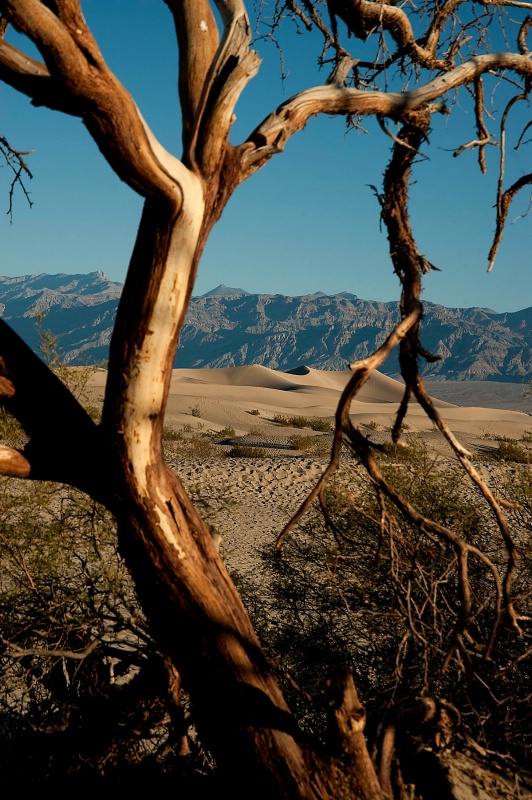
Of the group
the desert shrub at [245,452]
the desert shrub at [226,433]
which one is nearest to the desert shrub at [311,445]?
the desert shrub at [245,452]

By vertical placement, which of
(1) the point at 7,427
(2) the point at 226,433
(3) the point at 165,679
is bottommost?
(2) the point at 226,433

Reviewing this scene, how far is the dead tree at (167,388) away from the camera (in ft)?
7.82

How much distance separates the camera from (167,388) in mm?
2744

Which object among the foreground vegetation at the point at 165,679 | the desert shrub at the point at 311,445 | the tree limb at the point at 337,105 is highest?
the tree limb at the point at 337,105

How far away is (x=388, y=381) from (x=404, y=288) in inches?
4480

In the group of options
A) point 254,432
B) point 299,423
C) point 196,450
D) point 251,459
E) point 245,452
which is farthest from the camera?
point 299,423

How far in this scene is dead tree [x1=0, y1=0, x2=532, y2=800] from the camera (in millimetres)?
2385

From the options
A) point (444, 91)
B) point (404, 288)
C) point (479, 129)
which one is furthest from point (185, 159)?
point (479, 129)

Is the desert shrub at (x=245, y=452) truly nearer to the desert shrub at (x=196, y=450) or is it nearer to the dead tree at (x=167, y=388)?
the desert shrub at (x=196, y=450)

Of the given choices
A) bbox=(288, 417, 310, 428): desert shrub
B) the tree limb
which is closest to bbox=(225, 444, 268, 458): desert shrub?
bbox=(288, 417, 310, 428): desert shrub

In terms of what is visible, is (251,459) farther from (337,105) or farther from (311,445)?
(337,105)

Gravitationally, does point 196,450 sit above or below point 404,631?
below

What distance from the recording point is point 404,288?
10.2 ft

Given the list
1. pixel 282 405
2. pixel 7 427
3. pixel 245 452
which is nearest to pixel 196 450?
pixel 245 452
